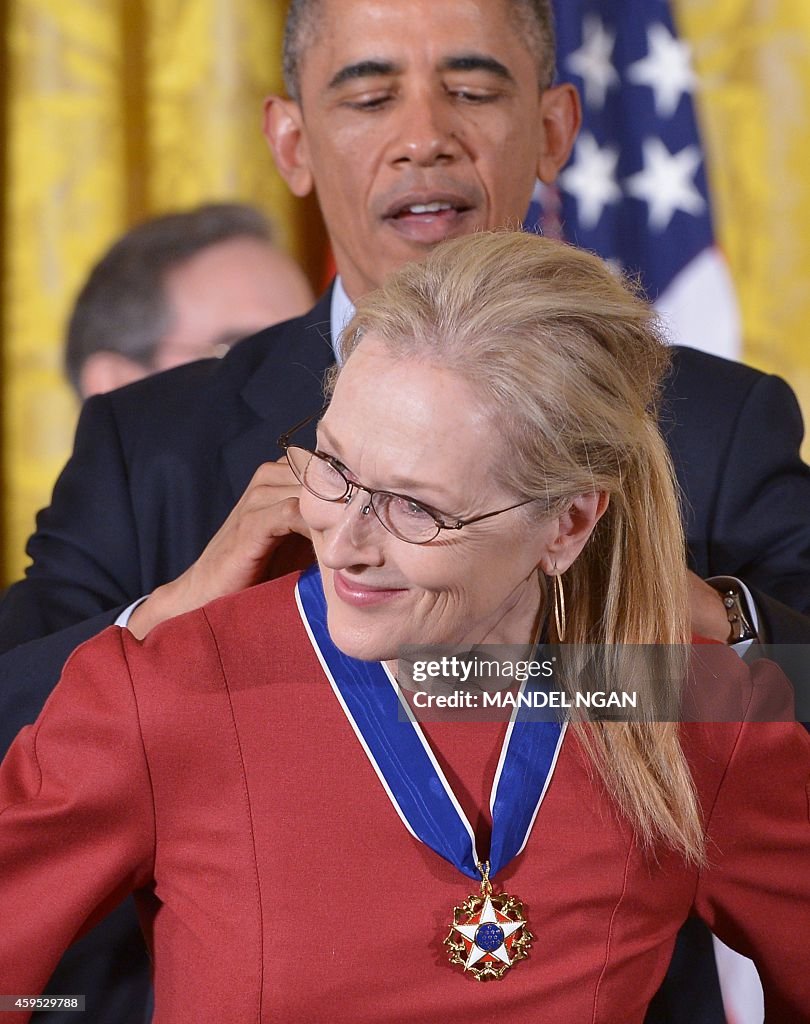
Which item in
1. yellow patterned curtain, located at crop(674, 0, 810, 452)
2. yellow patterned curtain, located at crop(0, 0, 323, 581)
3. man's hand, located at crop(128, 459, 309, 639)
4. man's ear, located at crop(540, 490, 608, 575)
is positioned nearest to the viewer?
man's ear, located at crop(540, 490, 608, 575)

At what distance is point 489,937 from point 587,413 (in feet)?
1.68

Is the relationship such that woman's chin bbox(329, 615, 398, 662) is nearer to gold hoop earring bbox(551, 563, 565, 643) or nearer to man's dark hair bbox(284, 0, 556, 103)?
gold hoop earring bbox(551, 563, 565, 643)

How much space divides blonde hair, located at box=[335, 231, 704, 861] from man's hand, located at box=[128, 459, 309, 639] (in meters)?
0.21

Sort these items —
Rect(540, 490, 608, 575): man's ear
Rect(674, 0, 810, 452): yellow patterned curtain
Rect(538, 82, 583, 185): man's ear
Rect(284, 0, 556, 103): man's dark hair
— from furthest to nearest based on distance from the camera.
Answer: Rect(674, 0, 810, 452): yellow patterned curtain
Rect(538, 82, 583, 185): man's ear
Rect(284, 0, 556, 103): man's dark hair
Rect(540, 490, 608, 575): man's ear

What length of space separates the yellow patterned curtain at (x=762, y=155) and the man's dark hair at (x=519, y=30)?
45.6 inches

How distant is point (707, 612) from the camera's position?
5.55ft

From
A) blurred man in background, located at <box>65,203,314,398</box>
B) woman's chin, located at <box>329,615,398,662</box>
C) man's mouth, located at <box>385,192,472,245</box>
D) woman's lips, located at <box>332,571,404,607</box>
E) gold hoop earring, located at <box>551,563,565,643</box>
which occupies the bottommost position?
blurred man in background, located at <box>65,203,314,398</box>

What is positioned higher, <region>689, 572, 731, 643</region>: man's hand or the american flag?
the american flag

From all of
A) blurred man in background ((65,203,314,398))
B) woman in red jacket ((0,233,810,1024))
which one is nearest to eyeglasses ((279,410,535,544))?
woman in red jacket ((0,233,810,1024))

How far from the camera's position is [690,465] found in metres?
1.97

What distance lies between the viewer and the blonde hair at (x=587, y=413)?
4.52 ft

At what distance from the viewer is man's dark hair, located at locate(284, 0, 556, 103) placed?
6.66 ft

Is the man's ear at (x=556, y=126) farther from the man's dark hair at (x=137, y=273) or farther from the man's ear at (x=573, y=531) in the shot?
the man's dark hair at (x=137, y=273)

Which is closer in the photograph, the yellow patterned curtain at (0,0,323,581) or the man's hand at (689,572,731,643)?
the man's hand at (689,572,731,643)
